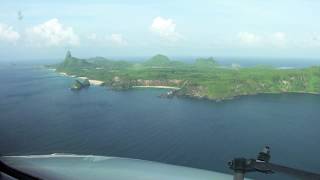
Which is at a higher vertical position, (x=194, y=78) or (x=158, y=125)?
(x=194, y=78)

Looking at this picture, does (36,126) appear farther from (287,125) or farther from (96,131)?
(287,125)

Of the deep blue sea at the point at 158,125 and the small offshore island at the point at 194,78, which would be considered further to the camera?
the small offshore island at the point at 194,78

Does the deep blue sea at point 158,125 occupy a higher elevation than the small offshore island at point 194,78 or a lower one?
lower

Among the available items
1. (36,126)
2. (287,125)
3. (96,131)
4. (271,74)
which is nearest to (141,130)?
(96,131)

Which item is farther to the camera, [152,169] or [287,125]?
[287,125]

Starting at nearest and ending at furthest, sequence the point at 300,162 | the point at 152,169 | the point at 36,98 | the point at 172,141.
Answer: the point at 152,169
the point at 300,162
the point at 172,141
the point at 36,98

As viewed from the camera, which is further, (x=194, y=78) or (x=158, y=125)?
(x=194, y=78)
